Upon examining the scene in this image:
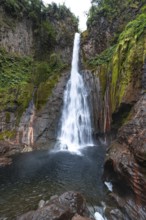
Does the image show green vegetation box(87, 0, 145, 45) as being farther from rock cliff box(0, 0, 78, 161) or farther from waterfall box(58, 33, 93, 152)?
waterfall box(58, 33, 93, 152)

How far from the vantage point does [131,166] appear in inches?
251

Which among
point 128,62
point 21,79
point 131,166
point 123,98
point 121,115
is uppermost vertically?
point 21,79

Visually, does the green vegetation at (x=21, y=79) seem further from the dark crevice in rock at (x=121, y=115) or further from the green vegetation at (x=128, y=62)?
the dark crevice in rock at (x=121, y=115)

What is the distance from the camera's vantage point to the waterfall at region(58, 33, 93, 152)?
14.6 meters

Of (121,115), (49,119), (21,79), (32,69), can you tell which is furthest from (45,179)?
(32,69)

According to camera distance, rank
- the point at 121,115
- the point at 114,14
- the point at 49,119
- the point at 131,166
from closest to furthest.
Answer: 1. the point at 131,166
2. the point at 121,115
3. the point at 49,119
4. the point at 114,14

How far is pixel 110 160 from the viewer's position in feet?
25.2

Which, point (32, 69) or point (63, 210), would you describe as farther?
point (32, 69)

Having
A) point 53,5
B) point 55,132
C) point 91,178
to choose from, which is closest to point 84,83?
point 55,132

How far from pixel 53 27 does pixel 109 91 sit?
1750 cm

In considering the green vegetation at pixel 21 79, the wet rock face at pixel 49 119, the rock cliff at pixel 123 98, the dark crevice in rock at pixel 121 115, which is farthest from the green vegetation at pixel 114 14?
the dark crevice in rock at pixel 121 115

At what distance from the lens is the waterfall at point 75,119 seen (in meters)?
14.6

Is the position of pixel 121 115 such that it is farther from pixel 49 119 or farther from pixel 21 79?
pixel 21 79

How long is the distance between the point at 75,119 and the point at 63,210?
35.8ft
